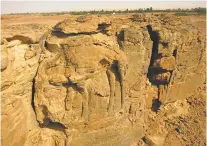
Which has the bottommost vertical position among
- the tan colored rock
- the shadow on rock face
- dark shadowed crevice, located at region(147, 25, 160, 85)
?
the shadow on rock face

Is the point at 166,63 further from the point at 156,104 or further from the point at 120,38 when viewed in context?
the point at 120,38

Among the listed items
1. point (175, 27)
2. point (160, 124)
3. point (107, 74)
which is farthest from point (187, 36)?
point (107, 74)

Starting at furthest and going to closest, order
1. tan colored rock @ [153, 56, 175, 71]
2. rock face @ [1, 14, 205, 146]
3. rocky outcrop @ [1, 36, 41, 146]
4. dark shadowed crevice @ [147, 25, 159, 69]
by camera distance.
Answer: tan colored rock @ [153, 56, 175, 71], dark shadowed crevice @ [147, 25, 159, 69], rock face @ [1, 14, 205, 146], rocky outcrop @ [1, 36, 41, 146]

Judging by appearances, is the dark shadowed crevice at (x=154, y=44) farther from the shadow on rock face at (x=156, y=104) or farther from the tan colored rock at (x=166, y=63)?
the shadow on rock face at (x=156, y=104)

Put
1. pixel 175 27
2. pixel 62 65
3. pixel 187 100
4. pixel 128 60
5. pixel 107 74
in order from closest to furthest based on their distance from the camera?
pixel 62 65 → pixel 107 74 → pixel 128 60 → pixel 175 27 → pixel 187 100

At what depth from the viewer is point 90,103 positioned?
774 cm

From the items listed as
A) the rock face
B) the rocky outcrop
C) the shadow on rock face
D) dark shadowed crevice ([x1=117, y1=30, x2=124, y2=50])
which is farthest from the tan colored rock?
the rocky outcrop

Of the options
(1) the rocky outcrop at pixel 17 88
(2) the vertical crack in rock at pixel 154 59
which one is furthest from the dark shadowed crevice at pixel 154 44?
(1) the rocky outcrop at pixel 17 88

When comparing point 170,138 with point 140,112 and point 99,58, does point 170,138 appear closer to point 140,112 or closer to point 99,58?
point 140,112

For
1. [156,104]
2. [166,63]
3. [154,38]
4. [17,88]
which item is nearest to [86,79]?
[17,88]

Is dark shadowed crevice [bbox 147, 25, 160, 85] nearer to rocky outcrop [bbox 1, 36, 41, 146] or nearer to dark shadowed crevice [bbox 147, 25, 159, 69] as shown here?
dark shadowed crevice [bbox 147, 25, 159, 69]

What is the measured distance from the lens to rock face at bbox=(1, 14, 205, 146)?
652cm

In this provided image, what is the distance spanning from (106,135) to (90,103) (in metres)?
1.11

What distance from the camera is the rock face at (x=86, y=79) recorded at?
257 inches
